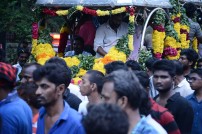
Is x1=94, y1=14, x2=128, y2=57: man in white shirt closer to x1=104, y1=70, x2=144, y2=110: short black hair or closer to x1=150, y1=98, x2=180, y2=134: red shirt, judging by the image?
x1=150, y1=98, x2=180, y2=134: red shirt

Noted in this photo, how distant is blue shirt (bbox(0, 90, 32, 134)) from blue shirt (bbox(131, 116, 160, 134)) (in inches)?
50.0

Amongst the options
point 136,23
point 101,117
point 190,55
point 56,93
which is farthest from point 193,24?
point 101,117

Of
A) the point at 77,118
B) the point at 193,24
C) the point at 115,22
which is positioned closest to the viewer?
the point at 77,118

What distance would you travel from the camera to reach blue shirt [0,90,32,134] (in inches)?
209

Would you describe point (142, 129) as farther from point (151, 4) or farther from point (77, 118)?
point (151, 4)

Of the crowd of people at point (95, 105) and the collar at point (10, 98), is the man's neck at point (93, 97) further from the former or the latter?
the collar at point (10, 98)

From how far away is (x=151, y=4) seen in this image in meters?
11.4

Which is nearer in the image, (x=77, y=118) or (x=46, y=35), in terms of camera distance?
(x=77, y=118)

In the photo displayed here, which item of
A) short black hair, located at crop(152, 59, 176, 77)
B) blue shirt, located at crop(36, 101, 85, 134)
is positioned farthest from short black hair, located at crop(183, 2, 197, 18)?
blue shirt, located at crop(36, 101, 85, 134)

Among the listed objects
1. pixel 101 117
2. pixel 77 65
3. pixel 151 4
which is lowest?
pixel 77 65

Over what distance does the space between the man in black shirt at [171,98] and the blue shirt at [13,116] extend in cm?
196

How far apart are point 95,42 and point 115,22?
558 mm

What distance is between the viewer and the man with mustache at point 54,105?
5.18m

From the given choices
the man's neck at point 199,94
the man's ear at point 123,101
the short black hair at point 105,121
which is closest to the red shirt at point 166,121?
the man's ear at point 123,101
